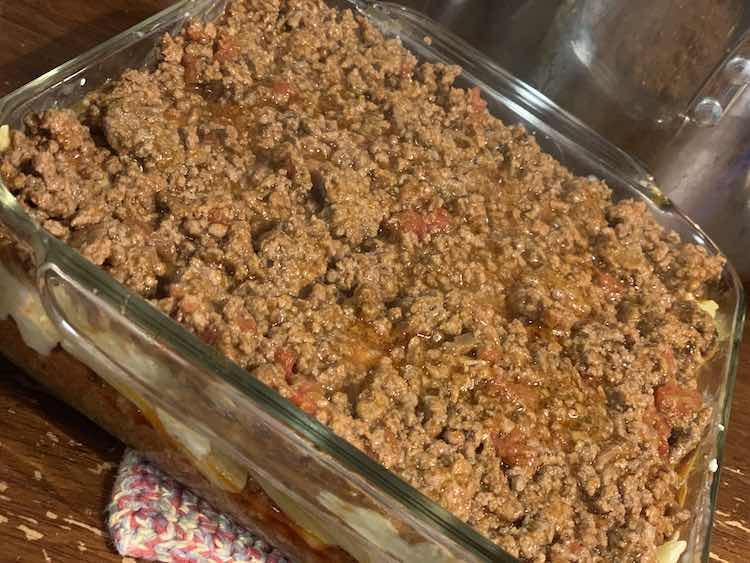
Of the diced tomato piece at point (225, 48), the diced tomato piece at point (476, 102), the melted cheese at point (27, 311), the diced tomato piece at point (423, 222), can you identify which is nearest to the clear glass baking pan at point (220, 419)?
the melted cheese at point (27, 311)

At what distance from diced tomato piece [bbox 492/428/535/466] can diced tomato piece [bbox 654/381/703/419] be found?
399mm

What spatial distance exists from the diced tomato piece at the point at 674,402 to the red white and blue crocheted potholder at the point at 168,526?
2.64 ft

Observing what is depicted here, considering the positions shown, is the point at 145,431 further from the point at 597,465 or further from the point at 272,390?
the point at 597,465

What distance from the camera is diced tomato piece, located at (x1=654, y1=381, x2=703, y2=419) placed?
6.12 ft

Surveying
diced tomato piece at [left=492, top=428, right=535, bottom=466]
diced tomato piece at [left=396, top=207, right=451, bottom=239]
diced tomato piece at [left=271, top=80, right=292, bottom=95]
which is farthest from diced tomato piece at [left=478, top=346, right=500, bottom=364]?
diced tomato piece at [left=271, top=80, right=292, bottom=95]

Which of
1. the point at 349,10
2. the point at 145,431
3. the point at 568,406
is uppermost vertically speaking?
the point at 349,10

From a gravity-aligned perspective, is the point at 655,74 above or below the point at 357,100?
above

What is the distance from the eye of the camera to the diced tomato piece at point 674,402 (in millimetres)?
1864

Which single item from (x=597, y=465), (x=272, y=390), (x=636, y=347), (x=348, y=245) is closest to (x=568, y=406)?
(x=597, y=465)

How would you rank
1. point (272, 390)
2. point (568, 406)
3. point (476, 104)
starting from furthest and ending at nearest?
point (476, 104), point (568, 406), point (272, 390)

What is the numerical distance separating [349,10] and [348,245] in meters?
0.77

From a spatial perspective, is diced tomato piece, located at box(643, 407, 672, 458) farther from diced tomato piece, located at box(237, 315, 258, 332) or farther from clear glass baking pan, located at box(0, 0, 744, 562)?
diced tomato piece, located at box(237, 315, 258, 332)

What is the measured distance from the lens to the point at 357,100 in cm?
211

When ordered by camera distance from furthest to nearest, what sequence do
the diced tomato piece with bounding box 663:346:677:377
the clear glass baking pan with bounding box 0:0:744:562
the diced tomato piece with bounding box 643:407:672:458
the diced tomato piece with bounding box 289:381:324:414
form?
the diced tomato piece with bounding box 663:346:677:377
the diced tomato piece with bounding box 643:407:672:458
the diced tomato piece with bounding box 289:381:324:414
the clear glass baking pan with bounding box 0:0:744:562
